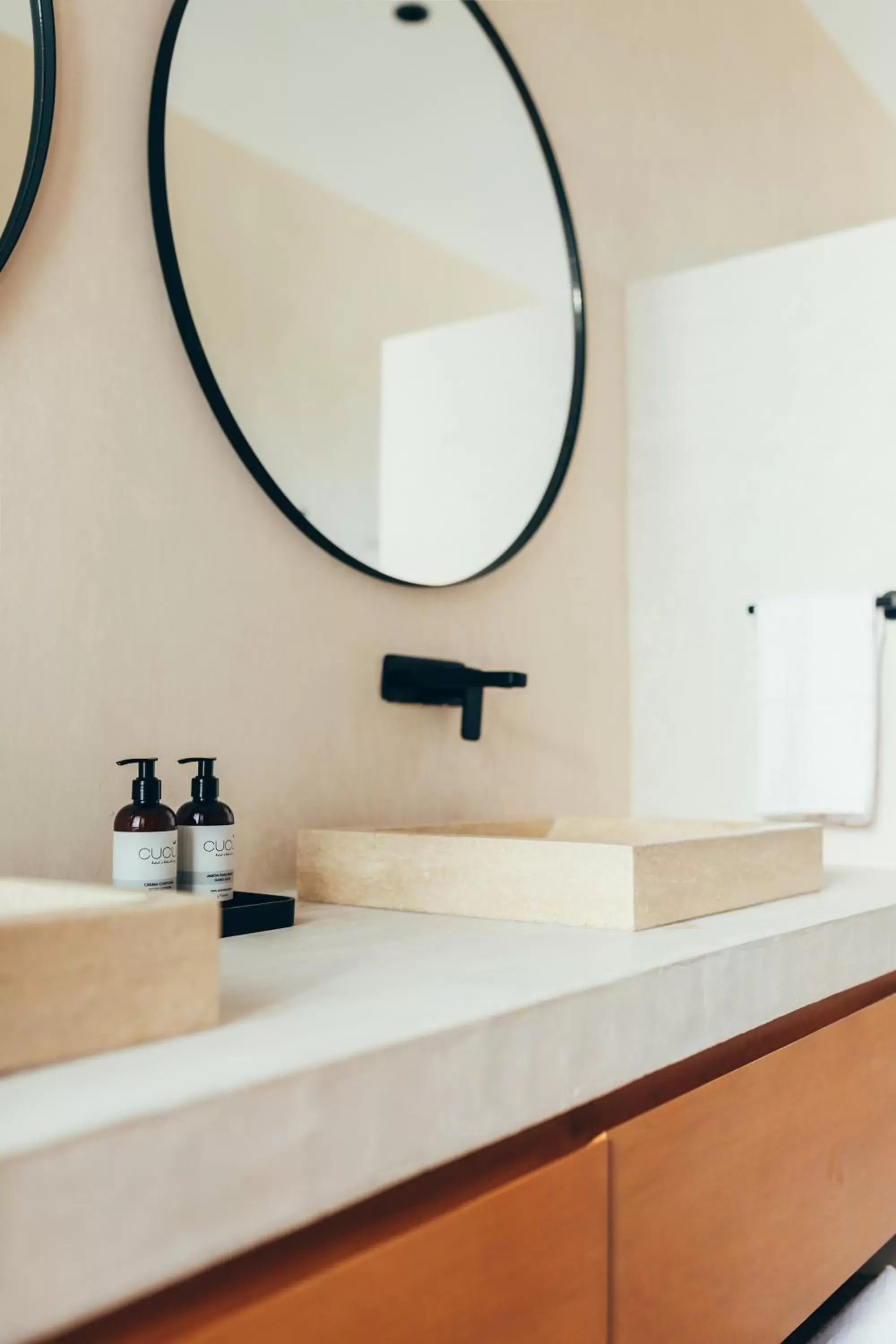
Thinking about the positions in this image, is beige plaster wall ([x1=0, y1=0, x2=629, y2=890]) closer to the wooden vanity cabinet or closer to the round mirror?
the round mirror

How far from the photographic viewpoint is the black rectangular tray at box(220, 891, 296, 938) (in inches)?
39.0

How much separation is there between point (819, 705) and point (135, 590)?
101 centimetres

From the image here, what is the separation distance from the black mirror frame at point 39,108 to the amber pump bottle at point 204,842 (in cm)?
51

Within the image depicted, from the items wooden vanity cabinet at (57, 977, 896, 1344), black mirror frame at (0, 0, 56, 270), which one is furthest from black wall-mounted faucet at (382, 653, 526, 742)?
black mirror frame at (0, 0, 56, 270)

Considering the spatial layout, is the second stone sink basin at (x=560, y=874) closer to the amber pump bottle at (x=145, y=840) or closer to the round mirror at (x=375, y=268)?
the amber pump bottle at (x=145, y=840)

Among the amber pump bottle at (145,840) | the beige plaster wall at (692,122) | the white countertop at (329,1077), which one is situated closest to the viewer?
the white countertop at (329,1077)

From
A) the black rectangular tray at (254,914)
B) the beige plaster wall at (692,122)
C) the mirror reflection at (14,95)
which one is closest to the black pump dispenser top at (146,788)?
the black rectangular tray at (254,914)

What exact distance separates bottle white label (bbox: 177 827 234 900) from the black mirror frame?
541 mm

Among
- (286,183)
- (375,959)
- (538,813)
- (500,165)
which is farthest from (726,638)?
(375,959)

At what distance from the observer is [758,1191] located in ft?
3.17

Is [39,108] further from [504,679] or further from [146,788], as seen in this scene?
[504,679]

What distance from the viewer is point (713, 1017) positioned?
902mm

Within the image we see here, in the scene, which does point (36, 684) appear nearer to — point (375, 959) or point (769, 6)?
point (375, 959)

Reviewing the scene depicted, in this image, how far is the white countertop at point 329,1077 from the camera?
483 mm
